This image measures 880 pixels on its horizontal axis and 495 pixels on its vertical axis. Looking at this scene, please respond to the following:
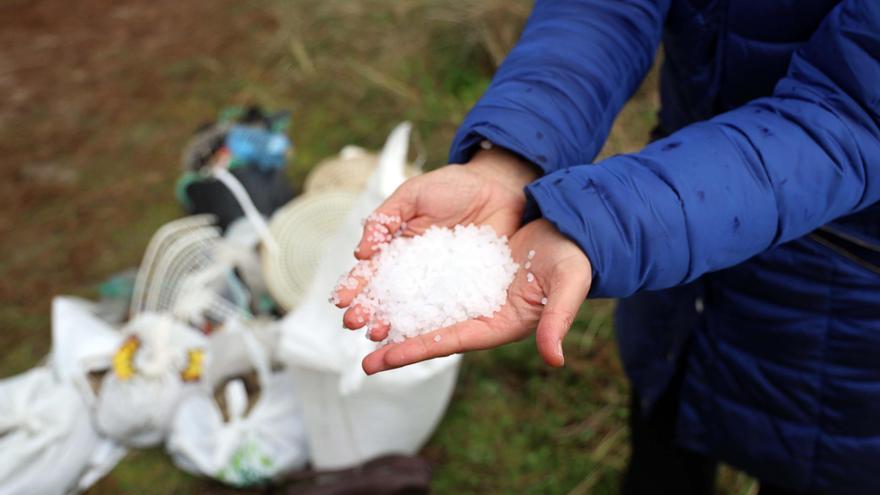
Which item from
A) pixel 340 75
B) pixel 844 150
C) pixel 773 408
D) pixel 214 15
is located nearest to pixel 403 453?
pixel 773 408

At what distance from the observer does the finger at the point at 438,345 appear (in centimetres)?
105

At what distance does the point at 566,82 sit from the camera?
4.06 ft

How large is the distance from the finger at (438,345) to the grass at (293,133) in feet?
4.66

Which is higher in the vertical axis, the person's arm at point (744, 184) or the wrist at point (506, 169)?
the person's arm at point (744, 184)

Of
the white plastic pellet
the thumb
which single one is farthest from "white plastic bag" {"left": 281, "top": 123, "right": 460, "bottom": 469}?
the thumb

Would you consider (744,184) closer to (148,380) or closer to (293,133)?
(148,380)

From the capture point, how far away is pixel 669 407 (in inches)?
63.9

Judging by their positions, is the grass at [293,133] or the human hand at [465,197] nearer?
A: the human hand at [465,197]

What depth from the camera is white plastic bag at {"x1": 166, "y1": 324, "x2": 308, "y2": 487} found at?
7.82ft

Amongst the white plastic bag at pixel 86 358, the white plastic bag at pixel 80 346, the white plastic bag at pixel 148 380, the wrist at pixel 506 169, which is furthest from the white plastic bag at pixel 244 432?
the wrist at pixel 506 169

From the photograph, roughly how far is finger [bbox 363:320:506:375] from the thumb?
0.39 ft

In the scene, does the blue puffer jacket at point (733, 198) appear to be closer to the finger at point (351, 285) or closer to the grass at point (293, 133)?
the finger at point (351, 285)

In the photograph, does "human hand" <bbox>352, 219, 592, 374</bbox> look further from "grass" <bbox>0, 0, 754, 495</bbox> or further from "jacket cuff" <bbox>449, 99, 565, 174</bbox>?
"grass" <bbox>0, 0, 754, 495</bbox>

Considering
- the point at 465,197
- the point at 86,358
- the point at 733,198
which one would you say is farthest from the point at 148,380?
the point at 733,198
